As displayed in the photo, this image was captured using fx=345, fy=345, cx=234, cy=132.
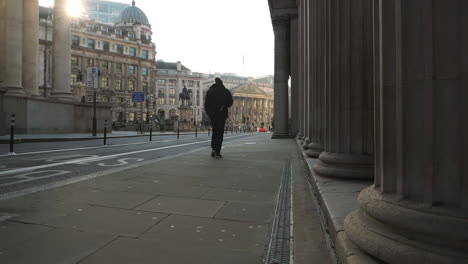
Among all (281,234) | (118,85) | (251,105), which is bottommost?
(281,234)

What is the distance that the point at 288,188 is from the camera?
449 centimetres

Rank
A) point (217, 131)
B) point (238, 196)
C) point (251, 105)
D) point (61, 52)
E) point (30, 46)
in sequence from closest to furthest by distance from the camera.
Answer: point (238, 196), point (217, 131), point (30, 46), point (61, 52), point (251, 105)

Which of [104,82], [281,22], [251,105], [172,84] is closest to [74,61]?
[104,82]

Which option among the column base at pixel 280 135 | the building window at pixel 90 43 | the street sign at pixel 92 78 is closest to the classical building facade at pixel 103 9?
the building window at pixel 90 43

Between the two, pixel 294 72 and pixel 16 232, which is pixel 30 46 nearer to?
pixel 294 72

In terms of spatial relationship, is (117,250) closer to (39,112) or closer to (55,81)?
(39,112)

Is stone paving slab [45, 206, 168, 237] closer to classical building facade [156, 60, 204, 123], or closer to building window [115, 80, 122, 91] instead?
building window [115, 80, 122, 91]

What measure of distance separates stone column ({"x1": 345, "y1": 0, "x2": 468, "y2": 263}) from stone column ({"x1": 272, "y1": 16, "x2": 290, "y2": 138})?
1925 centimetres

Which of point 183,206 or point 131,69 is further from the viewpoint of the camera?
point 131,69

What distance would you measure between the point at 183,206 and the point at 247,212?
64 cm

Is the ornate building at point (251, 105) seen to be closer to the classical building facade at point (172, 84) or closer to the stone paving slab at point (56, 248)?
the classical building facade at point (172, 84)

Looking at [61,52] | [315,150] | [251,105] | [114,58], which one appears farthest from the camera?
[251,105]

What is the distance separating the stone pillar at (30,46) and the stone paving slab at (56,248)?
24028mm

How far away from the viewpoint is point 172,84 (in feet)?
390
